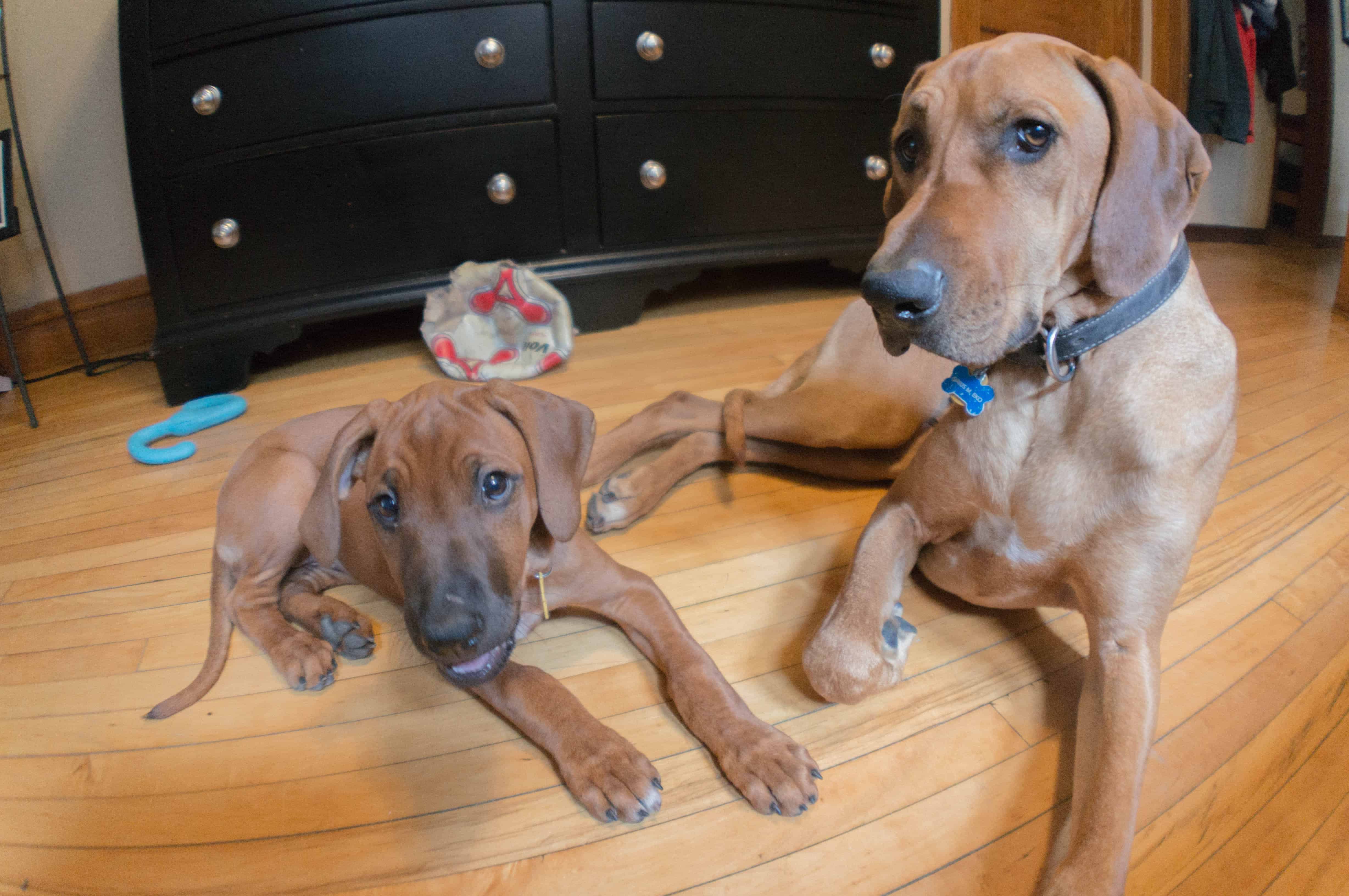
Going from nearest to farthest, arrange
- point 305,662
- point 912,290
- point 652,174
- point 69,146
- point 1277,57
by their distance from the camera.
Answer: point 912,290, point 305,662, point 1277,57, point 652,174, point 69,146

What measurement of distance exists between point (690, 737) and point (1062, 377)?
0.91m

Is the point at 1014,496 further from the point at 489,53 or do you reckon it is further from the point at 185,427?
the point at 185,427

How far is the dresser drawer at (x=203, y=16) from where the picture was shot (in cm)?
286

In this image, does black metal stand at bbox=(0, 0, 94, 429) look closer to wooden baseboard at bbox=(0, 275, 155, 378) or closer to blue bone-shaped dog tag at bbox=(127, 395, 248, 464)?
wooden baseboard at bbox=(0, 275, 155, 378)

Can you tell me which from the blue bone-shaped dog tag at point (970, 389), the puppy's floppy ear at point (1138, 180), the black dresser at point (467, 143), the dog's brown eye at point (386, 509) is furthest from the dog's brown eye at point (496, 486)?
the black dresser at point (467, 143)

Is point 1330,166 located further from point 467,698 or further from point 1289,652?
point 467,698

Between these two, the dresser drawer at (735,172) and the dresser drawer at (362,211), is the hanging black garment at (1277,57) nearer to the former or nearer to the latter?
the dresser drawer at (735,172)

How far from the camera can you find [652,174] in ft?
11.2

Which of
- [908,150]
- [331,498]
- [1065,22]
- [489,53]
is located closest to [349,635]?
[331,498]

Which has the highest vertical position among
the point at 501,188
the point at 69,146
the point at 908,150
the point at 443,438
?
the point at 69,146

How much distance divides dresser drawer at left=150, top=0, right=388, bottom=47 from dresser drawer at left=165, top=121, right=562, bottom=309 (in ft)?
1.46

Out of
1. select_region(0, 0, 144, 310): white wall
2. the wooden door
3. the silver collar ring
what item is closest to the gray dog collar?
the silver collar ring

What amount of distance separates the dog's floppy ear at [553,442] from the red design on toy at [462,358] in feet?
5.17

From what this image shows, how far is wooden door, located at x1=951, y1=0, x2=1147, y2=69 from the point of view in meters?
2.25
